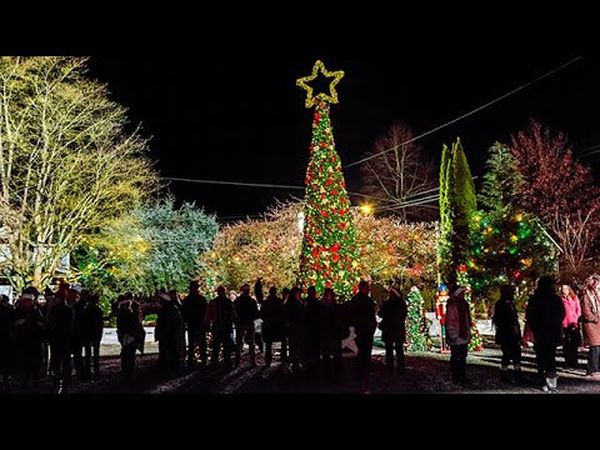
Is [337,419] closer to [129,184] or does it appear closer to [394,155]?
[129,184]

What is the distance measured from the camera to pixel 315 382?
1138 cm

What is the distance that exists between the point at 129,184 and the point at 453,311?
1376cm

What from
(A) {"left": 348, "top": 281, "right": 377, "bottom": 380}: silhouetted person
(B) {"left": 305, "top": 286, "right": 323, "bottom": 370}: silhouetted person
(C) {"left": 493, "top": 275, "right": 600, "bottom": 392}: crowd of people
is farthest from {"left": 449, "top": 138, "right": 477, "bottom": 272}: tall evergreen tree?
(B) {"left": 305, "top": 286, "right": 323, "bottom": 370}: silhouetted person

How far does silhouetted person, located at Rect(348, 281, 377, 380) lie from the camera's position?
11562mm

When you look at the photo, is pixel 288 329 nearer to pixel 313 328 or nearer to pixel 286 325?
pixel 286 325

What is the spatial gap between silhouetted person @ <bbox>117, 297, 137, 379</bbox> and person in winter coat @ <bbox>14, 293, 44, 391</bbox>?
148cm

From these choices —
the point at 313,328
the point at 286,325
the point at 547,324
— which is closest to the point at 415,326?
the point at 286,325

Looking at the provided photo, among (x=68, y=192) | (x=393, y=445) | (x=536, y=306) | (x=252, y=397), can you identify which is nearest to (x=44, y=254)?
(x=68, y=192)

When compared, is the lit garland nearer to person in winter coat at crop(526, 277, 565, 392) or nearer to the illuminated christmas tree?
the illuminated christmas tree

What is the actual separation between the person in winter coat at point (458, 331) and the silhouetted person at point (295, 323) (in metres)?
2.54

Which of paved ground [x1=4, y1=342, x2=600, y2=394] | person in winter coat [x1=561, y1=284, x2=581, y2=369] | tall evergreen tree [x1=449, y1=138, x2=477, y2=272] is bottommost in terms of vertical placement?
paved ground [x1=4, y1=342, x2=600, y2=394]

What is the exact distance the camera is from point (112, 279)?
99.2 ft

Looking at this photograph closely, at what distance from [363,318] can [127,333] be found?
13.3 feet

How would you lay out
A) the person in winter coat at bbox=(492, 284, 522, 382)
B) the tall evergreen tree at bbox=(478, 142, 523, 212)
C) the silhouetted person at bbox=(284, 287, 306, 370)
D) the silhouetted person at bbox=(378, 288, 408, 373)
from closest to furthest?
the person in winter coat at bbox=(492, 284, 522, 382) → the silhouetted person at bbox=(284, 287, 306, 370) → the silhouetted person at bbox=(378, 288, 408, 373) → the tall evergreen tree at bbox=(478, 142, 523, 212)
